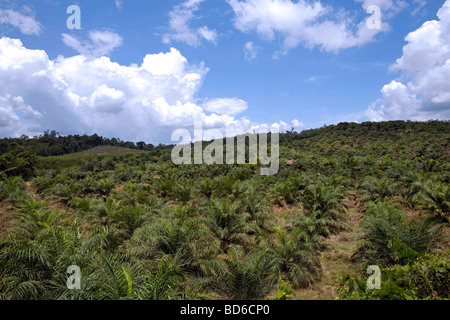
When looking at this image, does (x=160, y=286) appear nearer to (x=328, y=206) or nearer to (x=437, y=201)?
(x=328, y=206)

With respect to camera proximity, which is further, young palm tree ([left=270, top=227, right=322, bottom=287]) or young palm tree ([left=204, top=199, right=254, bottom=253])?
young palm tree ([left=204, top=199, right=254, bottom=253])

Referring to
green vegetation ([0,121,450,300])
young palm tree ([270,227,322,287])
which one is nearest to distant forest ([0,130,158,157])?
green vegetation ([0,121,450,300])

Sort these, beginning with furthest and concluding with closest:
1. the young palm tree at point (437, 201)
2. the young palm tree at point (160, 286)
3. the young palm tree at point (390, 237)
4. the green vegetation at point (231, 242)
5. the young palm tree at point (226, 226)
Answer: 1. the young palm tree at point (437, 201)
2. the young palm tree at point (226, 226)
3. the young palm tree at point (390, 237)
4. the green vegetation at point (231, 242)
5. the young palm tree at point (160, 286)

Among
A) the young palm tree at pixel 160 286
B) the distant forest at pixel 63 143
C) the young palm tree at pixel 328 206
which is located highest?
the distant forest at pixel 63 143

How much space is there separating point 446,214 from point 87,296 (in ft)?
38.1

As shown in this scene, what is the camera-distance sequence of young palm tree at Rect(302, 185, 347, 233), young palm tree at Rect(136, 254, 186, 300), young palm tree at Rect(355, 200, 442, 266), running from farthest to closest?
young palm tree at Rect(302, 185, 347, 233) < young palm tree at Rect(355, 200, 442, 266) < young palm tree at Rect(136, 254, 186, 300)

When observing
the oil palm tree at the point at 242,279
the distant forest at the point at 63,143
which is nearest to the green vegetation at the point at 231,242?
the oil palm tree at the point at 242,279

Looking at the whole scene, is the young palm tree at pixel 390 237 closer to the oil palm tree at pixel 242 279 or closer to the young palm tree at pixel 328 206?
the young palm tree at pixel 328 206

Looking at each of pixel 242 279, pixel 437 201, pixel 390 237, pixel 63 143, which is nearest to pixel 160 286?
pixel 242 279

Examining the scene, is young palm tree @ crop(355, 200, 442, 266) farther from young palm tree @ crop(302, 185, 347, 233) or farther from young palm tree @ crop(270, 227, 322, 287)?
young palm tree @ crop(302, 185, 347, 233)
